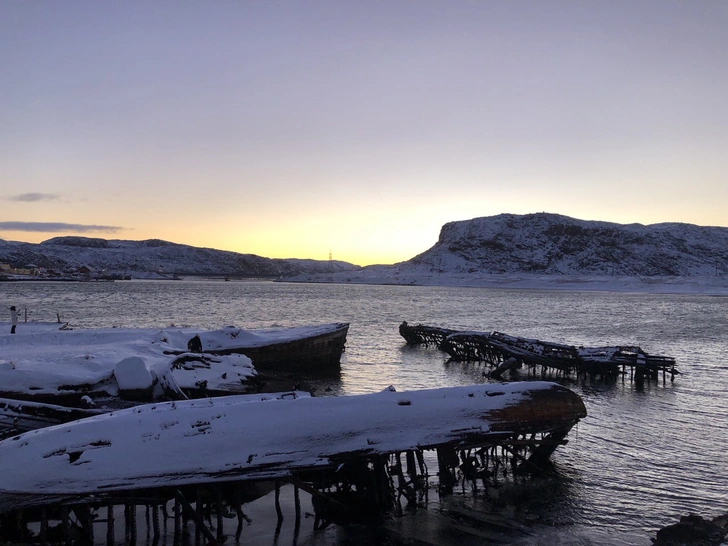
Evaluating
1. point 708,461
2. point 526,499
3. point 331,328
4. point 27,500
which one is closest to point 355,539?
point 526,499

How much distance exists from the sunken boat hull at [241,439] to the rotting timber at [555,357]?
1804 centimetres

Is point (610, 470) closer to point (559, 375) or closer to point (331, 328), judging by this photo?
point (559, 375)

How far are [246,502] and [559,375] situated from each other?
22.7m

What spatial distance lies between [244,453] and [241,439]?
280 mm

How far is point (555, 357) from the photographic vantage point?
29156 mm

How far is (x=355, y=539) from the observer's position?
988 centimetres

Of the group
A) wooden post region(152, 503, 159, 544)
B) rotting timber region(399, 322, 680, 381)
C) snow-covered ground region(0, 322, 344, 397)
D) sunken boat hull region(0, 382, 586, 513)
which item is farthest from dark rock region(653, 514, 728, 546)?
rotting timber region(399, 322, 680, 381)

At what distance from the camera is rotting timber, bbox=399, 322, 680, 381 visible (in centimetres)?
2762

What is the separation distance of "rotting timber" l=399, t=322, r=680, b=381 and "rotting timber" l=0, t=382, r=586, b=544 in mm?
17331

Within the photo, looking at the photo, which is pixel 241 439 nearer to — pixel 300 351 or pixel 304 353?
pixel 300 351

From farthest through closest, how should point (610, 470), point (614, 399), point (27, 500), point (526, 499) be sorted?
point (614, 399) → point (610, 470) → point (526, 499) → point (27, 500)

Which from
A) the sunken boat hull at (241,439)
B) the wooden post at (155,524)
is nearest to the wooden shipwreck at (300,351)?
the sunken boat hull at (241,439)

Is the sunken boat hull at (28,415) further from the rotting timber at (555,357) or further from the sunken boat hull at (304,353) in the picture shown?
the rotting timber at (555,357)

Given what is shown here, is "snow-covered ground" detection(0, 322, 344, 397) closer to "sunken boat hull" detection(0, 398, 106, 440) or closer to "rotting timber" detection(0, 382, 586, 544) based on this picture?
"sunken boat hull" detection(0, 398, 106, 440)
